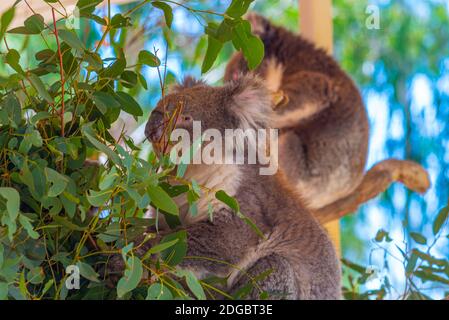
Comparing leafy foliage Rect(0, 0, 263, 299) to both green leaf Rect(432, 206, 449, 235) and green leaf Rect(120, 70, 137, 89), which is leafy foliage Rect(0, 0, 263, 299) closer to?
green leaf Rect(120, 70, 137, 89)

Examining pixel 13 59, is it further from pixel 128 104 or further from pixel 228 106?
pixel 228 106

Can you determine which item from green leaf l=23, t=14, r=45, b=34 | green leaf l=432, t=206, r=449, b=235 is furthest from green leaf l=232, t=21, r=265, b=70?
green leaf l=432, t=206, r=449, b=235

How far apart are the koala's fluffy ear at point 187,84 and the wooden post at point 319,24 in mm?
2100

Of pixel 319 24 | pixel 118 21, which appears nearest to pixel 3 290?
pixel 118 21

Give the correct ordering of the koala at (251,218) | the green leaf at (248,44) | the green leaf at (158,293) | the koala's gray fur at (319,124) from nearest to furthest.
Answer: the green leaf at (158,293) → the green leaf at (248,44) → the koala at (251,218) → the koala's gray fur at (319,124)

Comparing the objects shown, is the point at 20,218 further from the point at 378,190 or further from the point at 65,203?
the point at 378,190

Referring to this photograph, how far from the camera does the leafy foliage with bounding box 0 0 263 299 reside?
1301 mm

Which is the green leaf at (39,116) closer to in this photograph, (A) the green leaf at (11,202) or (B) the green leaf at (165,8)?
(A) the green leaf at (11,202)

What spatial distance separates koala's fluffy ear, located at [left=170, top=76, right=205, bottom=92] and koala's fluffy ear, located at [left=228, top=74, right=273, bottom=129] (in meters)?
0.25

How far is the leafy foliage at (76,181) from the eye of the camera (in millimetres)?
1301

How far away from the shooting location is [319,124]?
4.82 m

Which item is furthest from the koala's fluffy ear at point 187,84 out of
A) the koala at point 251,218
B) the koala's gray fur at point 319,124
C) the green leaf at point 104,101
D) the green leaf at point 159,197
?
the koala's gray fur at point 319,124

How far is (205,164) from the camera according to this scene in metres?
2.27
